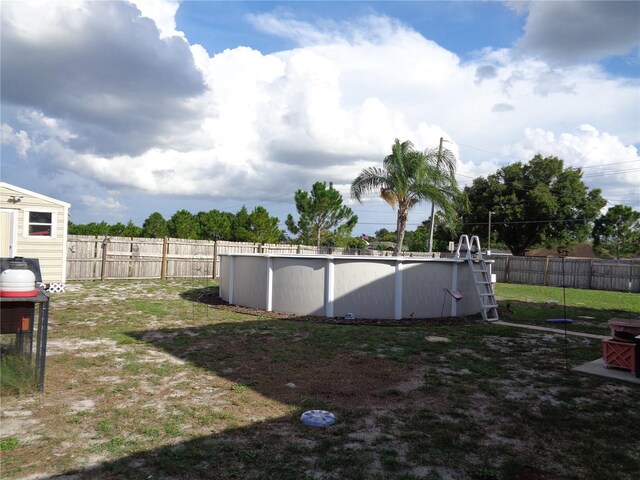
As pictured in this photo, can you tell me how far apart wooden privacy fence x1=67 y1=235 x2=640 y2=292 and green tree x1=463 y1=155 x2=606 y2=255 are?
1014 centimetres

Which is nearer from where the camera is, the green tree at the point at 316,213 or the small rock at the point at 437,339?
the small rock at the point at 437,339

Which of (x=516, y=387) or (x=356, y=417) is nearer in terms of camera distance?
(x=356, y=417)


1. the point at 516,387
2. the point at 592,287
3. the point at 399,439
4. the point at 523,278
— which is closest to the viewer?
the point at 399,439

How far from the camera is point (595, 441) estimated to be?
392cm

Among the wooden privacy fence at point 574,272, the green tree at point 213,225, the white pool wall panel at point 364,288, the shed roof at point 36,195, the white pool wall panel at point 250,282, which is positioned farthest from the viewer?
the green tree at point 213,225

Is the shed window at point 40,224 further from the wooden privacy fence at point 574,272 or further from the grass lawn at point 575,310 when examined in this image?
the wooden privacy fence at point 574,272

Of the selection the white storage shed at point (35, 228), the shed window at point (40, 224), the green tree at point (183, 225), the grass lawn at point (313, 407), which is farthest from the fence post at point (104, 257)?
the green tree at point (183, 225)

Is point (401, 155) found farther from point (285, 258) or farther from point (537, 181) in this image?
point (537, 181)

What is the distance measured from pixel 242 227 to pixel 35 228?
20760 mm

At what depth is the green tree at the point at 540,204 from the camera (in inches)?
1352

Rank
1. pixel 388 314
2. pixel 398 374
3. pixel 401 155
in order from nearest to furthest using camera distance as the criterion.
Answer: pixel 398 374 < pixel 388 314 < pixel 401 155

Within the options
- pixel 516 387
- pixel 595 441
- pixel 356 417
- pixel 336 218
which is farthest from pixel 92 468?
pixel 336 218

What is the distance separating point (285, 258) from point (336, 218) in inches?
846

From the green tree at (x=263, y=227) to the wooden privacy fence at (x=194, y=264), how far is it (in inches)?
281
